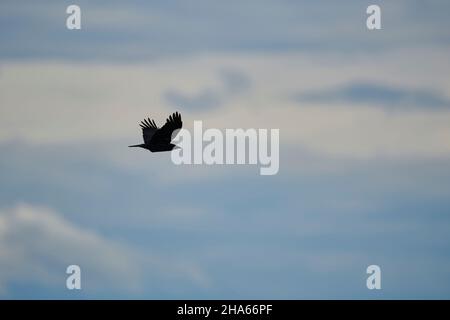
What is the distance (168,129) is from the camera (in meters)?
54.0

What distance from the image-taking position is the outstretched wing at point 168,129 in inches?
2112

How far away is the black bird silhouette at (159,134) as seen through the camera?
2116 inches

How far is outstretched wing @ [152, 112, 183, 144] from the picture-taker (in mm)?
53656

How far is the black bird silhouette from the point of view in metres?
53.8

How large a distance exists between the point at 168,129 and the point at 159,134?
0.78m
